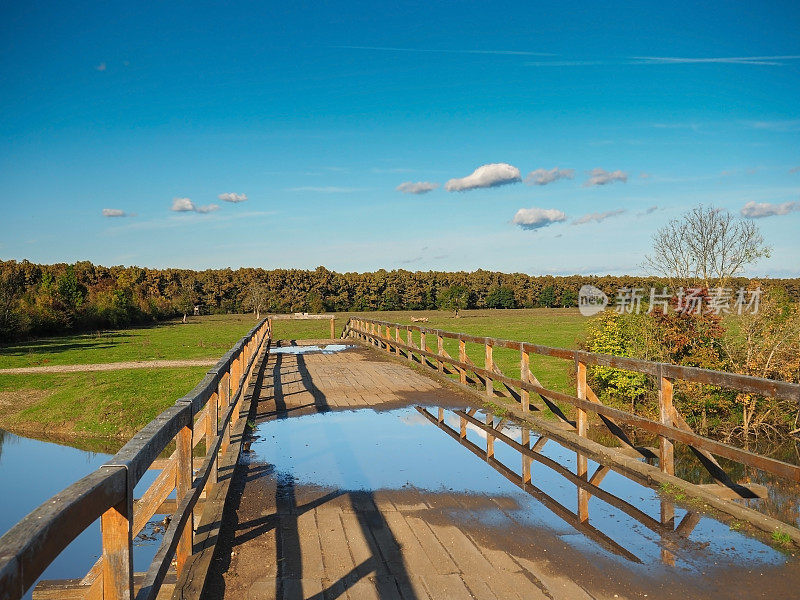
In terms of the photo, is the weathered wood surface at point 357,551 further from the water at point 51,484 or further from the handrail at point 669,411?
the water at point 51,484

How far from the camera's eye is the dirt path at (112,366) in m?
24.3

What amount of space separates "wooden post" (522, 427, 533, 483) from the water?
454 centimetres

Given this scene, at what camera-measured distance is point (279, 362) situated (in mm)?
17781

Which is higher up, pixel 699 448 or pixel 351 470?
pixel 699 448

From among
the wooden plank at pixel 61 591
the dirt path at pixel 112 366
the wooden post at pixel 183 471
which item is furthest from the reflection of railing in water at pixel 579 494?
the dirt path at pixel 112 366

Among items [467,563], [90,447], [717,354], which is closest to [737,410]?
[717,354]

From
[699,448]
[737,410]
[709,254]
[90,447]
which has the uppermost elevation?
[709,254]

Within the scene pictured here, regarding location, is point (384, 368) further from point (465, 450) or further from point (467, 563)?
point (467, 563)

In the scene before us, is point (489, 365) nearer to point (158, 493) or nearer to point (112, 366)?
point (158, 493)

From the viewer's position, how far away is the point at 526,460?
6.63 metres

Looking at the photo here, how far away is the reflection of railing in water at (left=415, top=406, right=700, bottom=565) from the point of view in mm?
4379

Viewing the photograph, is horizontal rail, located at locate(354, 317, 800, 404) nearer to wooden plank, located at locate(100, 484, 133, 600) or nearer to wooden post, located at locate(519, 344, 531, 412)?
wooden post, located at locate(519, 344, 531, 412)

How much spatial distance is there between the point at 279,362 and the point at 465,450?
11.4 metres

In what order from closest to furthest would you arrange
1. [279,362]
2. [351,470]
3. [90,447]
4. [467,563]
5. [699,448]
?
[467,563] < [699,448] < [351,470] < [90,447] < [279,362]
